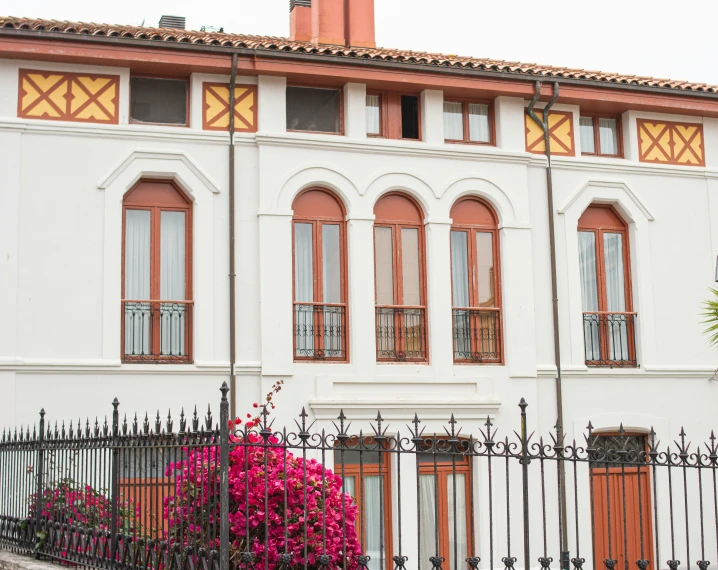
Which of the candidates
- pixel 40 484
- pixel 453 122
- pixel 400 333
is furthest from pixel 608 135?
pixel 40 484

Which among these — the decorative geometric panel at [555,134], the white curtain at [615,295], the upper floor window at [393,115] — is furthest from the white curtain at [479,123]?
the white curtain at [615,295]

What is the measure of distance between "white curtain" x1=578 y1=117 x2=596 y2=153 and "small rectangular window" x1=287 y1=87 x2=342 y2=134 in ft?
14.7

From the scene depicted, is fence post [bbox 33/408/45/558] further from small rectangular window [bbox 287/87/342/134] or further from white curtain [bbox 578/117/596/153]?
white curtain [bbox 578/117/596/153]

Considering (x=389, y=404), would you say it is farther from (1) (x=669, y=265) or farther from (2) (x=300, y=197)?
(1) (x=669, y=265)

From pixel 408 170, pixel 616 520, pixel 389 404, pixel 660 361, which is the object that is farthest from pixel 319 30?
pixel 616 520

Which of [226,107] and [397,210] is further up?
[226,107]

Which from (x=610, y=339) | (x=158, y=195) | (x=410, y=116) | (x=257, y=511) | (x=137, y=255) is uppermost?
(x=410, y=116)

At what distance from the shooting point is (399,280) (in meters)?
17.8

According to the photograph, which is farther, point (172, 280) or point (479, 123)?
point (479, 123)

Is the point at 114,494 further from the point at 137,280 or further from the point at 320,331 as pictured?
the point at 320,331

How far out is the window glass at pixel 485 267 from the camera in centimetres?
1831

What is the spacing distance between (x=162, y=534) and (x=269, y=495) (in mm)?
997

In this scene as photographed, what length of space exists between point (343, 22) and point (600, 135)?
4976 mm

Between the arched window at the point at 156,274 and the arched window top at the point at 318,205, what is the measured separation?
5.73 ft
